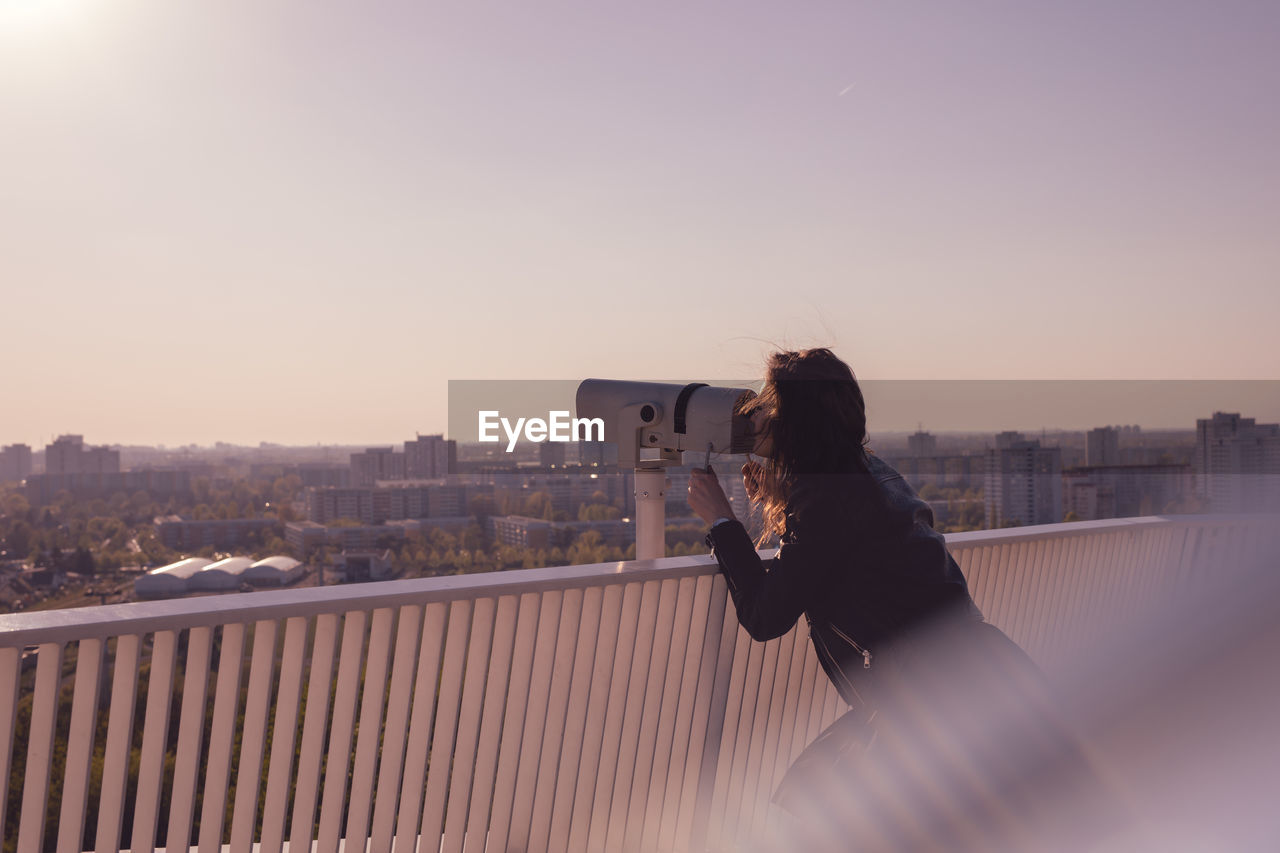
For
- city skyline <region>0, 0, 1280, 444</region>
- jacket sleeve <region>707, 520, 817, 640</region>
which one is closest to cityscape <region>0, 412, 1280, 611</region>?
city skyline <region>0, 0, 1280, 444</region>

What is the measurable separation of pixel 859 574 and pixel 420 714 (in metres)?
0.88

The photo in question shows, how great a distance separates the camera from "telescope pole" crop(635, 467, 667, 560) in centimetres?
225

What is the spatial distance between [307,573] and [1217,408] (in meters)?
25.8

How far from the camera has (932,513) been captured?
174cm

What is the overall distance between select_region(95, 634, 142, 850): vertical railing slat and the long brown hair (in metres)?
1.17

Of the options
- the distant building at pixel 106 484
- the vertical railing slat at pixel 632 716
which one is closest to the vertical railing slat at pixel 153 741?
the vertical railing slat at pixel 632 716

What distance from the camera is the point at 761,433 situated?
1.96m

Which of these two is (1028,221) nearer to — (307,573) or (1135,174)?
(1135,174)

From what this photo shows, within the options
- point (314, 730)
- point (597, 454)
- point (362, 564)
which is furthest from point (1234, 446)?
point (362, 564)

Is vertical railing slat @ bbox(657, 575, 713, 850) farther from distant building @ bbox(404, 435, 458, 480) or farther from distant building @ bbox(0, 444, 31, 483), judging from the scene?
distant building @ bbox(0, 444, 31, 483)

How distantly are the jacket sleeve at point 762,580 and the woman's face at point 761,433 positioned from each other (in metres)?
0.18

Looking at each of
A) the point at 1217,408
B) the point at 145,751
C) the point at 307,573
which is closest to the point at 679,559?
the point at 145,751

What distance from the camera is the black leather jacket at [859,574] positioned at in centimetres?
160

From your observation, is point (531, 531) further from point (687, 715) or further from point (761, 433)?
point (761, 433)
